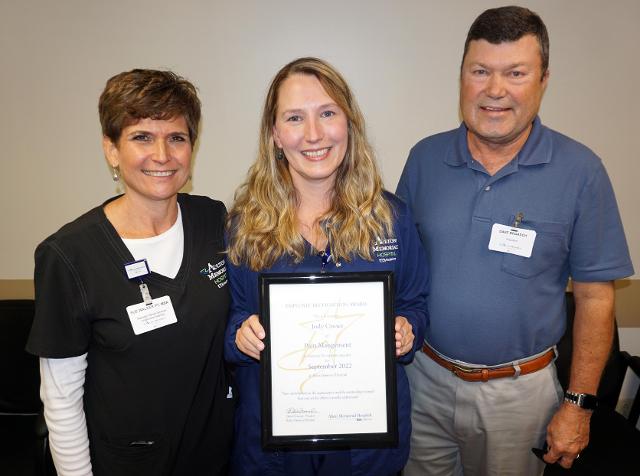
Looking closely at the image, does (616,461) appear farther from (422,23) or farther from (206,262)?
(422,23)

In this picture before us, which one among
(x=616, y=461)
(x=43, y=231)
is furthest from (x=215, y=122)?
(x=616, y=461)

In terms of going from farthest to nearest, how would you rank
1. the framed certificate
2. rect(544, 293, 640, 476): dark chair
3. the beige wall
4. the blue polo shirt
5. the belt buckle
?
the beige wall < rect(544, 293, 640, 476): dark chair < the belt buckle < the blue polo shirt < the framed certificate

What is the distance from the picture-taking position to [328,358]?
4.98ft

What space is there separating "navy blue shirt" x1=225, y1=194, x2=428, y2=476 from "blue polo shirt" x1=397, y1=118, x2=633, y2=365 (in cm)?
20

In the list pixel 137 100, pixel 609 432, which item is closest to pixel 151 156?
pixel 137 100

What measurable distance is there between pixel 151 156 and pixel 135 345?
65 centimetres

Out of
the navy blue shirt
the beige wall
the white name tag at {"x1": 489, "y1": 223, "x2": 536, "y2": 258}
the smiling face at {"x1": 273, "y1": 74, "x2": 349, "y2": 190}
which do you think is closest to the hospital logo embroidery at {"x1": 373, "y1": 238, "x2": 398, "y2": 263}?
the navy blue shirt

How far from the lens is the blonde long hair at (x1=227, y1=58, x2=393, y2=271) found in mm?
1654

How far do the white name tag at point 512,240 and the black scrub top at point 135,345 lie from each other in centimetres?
108

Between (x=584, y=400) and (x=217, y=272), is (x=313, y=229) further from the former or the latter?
(x=584, y=400)

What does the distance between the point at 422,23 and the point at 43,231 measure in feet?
9.41

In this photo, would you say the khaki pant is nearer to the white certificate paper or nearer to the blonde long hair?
the white certificate paper

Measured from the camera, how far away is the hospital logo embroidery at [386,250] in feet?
5.52

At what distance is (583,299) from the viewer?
1.96 meters
